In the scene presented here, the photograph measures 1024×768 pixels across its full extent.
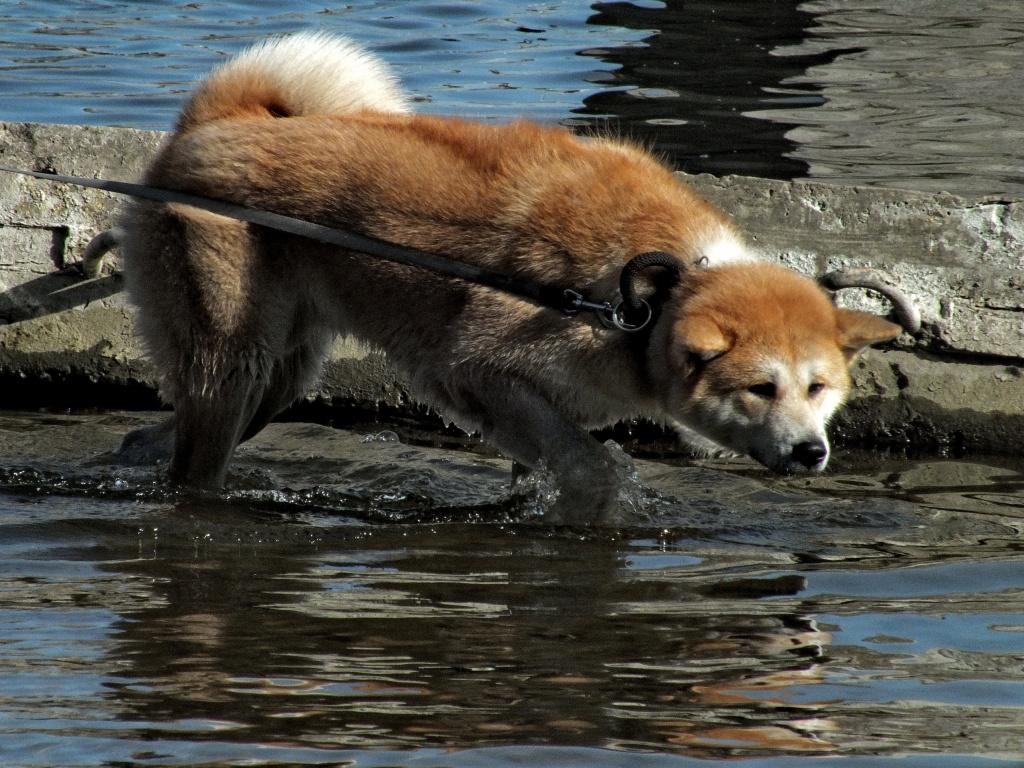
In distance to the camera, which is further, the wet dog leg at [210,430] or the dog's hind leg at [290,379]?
the dog's hind leg at [290,379]

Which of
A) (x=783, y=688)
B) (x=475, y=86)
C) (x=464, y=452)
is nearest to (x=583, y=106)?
(x=475, y=86)

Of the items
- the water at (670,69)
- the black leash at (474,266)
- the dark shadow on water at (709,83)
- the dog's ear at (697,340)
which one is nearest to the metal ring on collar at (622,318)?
the black leash at (474,266)

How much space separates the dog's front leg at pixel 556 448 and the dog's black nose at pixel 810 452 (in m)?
0.65

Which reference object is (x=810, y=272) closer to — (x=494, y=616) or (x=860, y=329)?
(x=860, y=329)

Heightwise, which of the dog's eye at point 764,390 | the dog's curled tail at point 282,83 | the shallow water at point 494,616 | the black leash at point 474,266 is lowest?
the shallow water at point 494,616

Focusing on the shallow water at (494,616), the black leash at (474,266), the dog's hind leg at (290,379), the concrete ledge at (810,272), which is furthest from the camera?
the concrete ledge at (810,272)

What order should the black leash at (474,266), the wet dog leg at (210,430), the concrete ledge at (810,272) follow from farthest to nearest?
the concrete ledge at (810,272) → the wet dog leg at (210,430) → the black leash at (474,266)

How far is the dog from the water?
12.6 ft

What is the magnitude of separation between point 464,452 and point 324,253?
1349mm

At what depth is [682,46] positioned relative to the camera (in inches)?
561

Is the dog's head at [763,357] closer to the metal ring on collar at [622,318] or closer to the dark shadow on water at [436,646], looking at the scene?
the metal ring on collar at [622,318]

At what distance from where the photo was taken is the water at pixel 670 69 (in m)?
10.5

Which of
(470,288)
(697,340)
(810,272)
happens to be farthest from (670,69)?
(697,340)

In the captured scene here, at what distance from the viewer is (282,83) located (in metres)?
5.50
